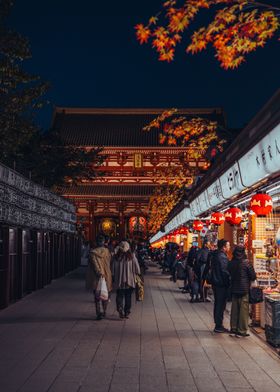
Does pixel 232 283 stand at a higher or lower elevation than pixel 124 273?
lower

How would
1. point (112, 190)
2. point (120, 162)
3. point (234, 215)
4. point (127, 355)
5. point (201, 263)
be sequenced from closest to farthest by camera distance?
point (127, 355) < point (234, 215) < point (201, 263) < point (120, 162) < point (112, 190)

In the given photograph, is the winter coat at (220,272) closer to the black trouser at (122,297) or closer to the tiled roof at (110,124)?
the black trouser at (122,297)

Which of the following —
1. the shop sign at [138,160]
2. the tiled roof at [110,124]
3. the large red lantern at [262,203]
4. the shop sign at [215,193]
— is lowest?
the large red lantern at [262,203]

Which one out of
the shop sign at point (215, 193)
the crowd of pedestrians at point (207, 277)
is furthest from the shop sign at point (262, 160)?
the shop sign at point (215, 193)

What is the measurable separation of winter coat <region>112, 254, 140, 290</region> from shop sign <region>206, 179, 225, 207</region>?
8.23 ft

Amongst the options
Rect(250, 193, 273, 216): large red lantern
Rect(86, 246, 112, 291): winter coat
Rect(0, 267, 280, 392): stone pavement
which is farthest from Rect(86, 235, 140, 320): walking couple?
Rect(250, 193, 273, 216): large red lantern

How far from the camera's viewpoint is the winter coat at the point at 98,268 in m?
13.3

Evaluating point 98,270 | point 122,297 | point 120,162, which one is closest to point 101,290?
point 98,270

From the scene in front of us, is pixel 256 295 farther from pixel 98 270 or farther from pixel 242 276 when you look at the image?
pixel 98 270

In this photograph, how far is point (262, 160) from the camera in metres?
8.49

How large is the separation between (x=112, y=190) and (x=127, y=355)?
140 feet

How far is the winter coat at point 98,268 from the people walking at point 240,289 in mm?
3308

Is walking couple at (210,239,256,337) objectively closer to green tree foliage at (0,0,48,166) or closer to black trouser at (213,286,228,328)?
black trouser at (213,286,228,328)

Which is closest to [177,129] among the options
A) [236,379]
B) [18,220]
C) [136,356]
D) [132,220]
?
[18,220]
